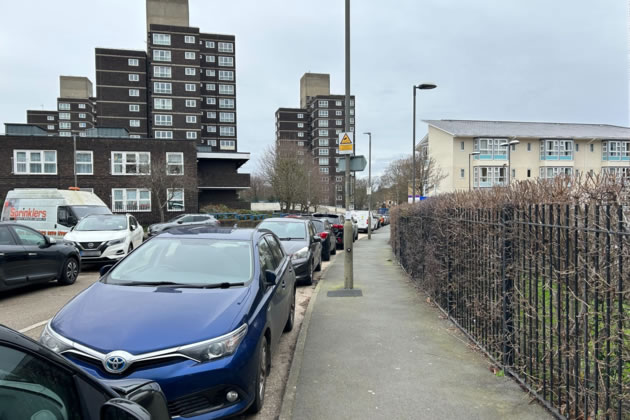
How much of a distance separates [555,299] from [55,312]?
7477mm

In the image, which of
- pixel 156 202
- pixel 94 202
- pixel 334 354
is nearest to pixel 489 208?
pixel 334 354

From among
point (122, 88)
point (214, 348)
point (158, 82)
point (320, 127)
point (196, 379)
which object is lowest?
point (196, 379)

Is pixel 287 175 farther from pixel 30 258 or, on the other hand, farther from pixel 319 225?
pixel 30 258

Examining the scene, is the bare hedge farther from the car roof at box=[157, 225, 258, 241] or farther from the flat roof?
the flat roof

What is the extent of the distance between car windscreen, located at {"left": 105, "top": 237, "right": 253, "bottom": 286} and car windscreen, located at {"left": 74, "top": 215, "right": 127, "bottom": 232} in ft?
30.6

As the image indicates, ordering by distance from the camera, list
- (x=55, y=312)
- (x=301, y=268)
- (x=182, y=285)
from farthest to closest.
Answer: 1. (x=301, y=268)
2. (x=55, y=312)
3. (x=182, y=285)

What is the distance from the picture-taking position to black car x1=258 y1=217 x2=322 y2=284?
33.0 ft

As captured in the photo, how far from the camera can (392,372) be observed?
4660 millimetres

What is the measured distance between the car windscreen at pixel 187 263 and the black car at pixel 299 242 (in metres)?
4.87

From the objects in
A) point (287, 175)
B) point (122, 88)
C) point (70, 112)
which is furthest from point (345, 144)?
point (70, 112)

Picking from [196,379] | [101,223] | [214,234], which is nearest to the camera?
[196,379]

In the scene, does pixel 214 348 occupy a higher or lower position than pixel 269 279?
lower

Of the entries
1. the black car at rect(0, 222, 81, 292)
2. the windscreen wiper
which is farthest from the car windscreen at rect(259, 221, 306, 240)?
the windscreen wiper

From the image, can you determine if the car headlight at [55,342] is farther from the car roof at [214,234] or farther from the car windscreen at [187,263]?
the car roof at [214,234]
